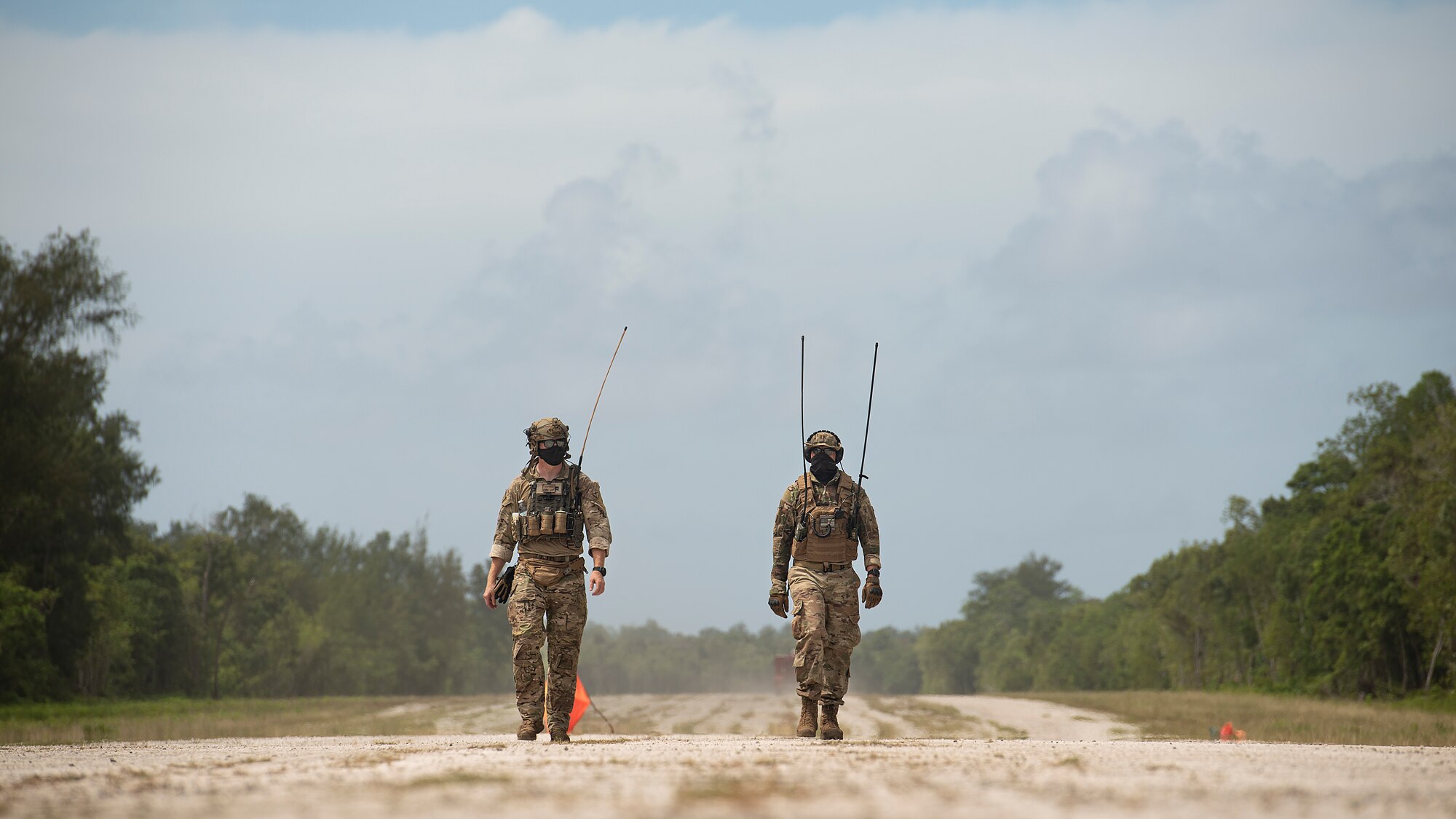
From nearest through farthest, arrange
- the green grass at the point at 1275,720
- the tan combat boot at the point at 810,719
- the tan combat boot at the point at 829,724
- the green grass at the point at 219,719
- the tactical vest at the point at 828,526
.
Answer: the tan combat boot at the point at 829,724 < the tan combat boot at the point at 810,719 < the tactical vest at the point at 828,526 < the green grass at the point at 1275,720 < the green grass at the point at 219,719

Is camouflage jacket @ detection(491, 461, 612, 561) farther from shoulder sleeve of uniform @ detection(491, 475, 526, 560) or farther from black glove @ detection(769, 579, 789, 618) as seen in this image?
black glove @ detection(769, 579, 789, 618)

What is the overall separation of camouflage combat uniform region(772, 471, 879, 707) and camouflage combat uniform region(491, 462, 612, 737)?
6.84ft

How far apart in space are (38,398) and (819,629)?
34081mm

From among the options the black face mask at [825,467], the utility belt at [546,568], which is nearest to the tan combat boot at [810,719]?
the black face mask at [825,467]

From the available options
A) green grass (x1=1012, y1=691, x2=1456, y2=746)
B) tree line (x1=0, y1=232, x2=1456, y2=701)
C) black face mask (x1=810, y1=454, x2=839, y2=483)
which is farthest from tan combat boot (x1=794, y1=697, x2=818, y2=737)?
tree line (x1=0, y1=232, x2=1456, y2=701)

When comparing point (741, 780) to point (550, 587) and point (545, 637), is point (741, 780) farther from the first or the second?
point (545, 637)

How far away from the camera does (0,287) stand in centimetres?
4025

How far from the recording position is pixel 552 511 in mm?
12633

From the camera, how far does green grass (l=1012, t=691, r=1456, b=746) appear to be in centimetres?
1783

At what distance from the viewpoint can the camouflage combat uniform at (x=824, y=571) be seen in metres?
13.0

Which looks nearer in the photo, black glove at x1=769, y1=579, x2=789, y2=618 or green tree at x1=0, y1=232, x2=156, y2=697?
black glove at x1=769, y1=579, x2=789, y2=618

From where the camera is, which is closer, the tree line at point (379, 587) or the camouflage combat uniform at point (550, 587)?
the camouflage combat uniform at point (550, 587)

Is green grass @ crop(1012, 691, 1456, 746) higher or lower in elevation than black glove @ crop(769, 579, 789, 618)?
lower

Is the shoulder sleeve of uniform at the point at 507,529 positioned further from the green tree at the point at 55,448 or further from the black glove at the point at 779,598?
the green tree at the point at 55,448
